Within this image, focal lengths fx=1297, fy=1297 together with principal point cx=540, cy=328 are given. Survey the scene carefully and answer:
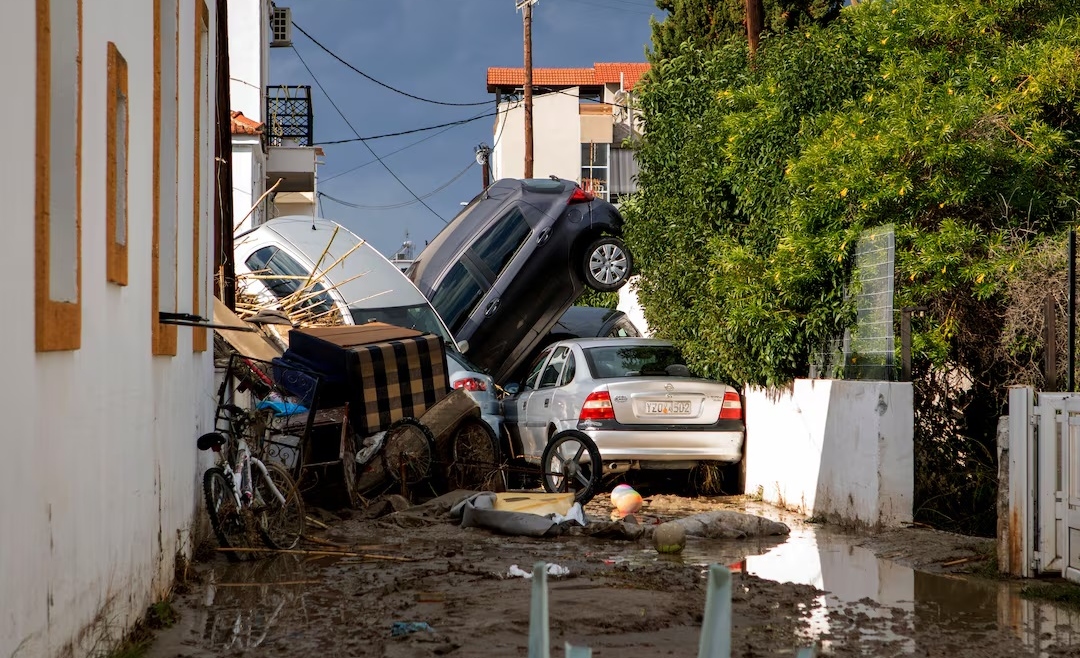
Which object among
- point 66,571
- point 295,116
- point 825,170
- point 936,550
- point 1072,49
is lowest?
point 936,550

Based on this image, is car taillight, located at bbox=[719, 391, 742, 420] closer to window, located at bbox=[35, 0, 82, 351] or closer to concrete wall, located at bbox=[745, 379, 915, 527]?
concrete wall, located at bbox=[745, 379, 915, 527]

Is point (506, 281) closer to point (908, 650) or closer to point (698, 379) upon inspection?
point (698, 379)

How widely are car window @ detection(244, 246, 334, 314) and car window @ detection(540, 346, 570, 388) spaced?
3018 mm

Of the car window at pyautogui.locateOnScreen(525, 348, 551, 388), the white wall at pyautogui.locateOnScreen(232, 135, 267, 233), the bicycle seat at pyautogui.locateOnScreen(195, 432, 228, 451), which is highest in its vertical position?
the white wall at pyautogui.locateOnScreen(232, 135, 267, 233)

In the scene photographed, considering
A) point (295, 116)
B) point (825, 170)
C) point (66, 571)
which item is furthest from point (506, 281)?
point (295, 116)

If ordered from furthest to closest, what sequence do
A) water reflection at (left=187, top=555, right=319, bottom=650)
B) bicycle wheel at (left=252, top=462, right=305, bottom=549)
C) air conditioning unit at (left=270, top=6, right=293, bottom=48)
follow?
air conditioning unit at (left=270, top=6, right=293, bottom=48)
bicycle wheel at (left=252, top=462, right=305, bottom=549)
water reflection at (left=187, top=555, right=319, bottom=650)

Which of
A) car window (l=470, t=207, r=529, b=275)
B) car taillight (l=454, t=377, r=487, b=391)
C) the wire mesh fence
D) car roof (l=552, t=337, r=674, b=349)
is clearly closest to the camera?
the wire mesh fence

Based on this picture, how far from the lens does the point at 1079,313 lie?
1017 cm

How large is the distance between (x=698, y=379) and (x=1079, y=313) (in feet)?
14.6

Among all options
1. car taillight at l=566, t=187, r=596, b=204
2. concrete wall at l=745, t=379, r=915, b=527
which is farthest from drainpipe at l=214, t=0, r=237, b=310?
car taillight at l=566, t=187, r=596, b=204

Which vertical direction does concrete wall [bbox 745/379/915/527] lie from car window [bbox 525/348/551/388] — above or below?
below

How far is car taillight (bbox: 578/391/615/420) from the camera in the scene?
13.3 metres

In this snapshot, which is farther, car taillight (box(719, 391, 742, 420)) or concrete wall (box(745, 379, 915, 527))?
car taillight (box(719, 391, 742, 420))

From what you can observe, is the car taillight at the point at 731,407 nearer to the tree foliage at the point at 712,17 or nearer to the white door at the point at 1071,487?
the white door at the point at 1071,487
